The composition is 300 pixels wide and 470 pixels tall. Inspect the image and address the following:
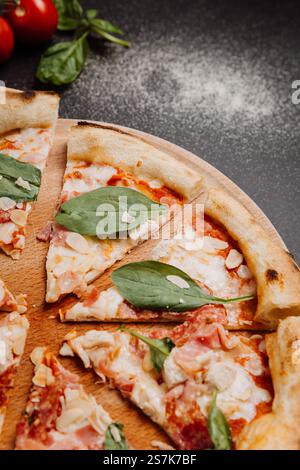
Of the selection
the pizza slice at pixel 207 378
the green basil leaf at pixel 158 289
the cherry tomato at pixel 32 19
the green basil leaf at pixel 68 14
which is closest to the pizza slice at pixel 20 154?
the green basil leaf at pixel 158 289

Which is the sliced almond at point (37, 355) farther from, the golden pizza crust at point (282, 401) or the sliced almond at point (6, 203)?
the golden pizza crust at point (282, 401)

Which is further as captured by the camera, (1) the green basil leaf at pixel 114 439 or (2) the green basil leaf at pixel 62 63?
(2) the green basil leaf at pixel 62 63

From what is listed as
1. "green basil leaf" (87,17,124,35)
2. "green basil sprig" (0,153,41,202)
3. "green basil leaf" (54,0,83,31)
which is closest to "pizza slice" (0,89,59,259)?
"green basil sprig" (0,153,41,202)

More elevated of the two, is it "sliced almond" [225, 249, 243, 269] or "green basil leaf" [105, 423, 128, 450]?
"sliced almond" [225, 249, 243, 269]

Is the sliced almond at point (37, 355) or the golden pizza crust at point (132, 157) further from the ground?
the golden pizza crust at point (132, 157)

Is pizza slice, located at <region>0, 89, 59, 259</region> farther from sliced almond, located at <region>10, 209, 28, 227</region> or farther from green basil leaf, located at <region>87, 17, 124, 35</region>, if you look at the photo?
green basil leaf, located at <region>87, 17, 124, 35</region>

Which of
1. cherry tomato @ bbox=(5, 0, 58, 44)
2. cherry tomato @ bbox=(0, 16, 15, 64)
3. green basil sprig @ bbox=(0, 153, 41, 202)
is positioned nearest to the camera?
green basil sprig @ bbox=(0, 153, 41, 202)
